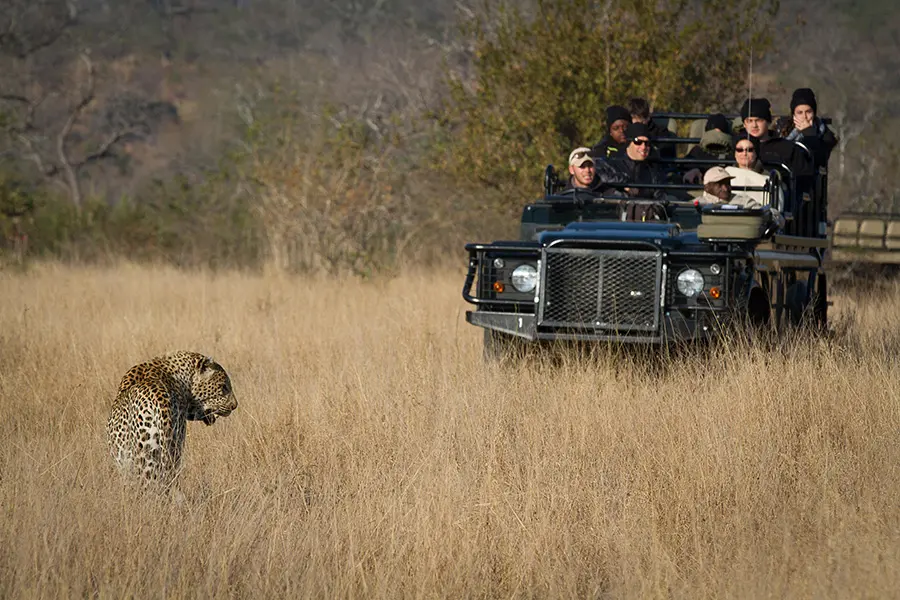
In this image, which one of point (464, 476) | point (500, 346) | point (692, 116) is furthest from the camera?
point (692, 116)

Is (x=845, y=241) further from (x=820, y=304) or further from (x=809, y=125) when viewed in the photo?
(x=809, y=125)

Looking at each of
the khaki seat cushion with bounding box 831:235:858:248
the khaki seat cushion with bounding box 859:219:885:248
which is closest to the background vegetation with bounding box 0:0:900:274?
the khaki seat cushion with bounding box 831:235:858:248

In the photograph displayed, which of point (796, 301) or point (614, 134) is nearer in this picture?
point (796, 301)

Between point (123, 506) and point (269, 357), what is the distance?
4.94 metres

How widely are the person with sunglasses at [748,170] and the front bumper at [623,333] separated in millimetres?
1352

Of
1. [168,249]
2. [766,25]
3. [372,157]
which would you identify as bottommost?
[168,249]

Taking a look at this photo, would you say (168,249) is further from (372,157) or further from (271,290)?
(271,290)

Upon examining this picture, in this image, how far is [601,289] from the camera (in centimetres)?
866

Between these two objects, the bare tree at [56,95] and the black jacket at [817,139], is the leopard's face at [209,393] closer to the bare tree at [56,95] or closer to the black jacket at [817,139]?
the black jacket at [817,139]

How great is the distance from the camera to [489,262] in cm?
902

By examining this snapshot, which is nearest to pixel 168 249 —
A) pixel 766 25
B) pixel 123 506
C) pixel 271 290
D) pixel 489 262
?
pixel 271 290

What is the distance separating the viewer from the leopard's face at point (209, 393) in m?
6.11

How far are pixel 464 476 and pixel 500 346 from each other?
3078 mm

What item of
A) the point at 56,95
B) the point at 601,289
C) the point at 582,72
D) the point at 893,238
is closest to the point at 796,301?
the point at 601,289
